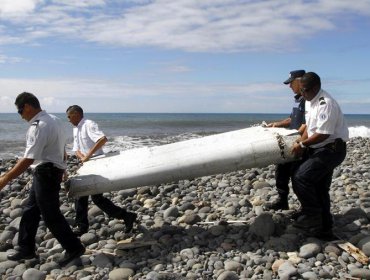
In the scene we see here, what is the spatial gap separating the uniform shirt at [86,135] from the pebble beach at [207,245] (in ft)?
3.95

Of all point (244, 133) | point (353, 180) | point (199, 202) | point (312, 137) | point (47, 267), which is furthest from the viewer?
point (353, 180)

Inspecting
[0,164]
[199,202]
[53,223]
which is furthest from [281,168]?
[0,164]

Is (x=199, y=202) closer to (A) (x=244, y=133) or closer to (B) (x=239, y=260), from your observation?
(A) (x=244, y=133)

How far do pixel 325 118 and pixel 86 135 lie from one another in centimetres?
314

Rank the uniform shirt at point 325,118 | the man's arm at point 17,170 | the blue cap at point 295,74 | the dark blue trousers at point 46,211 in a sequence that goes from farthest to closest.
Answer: the blue cap at point 295,74 → the dark blue trousers at point 46,211 → the uniform shirt at point 325,118 → the man's arm at point 17,170

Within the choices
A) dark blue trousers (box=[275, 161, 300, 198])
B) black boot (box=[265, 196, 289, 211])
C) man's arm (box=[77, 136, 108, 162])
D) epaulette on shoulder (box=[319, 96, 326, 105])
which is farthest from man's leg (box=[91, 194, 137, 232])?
epaulette on shoulder (box=[319, 96, 326, 105])

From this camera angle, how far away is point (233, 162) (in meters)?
5.43

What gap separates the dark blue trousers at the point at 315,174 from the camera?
4848 mm

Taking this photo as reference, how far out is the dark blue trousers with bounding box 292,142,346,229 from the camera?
485 centimetres

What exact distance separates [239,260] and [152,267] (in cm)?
99

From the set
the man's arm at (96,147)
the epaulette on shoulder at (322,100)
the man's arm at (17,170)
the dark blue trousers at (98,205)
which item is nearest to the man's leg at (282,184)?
the epaulette on shoulder at (322,100)

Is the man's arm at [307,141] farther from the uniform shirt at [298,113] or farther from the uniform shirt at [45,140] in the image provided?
the uniform shirt at [45,140]

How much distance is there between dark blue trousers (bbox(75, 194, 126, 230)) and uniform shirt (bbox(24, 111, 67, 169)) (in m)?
1.13

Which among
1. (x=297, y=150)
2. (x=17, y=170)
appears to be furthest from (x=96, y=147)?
(x=297, y=150)
